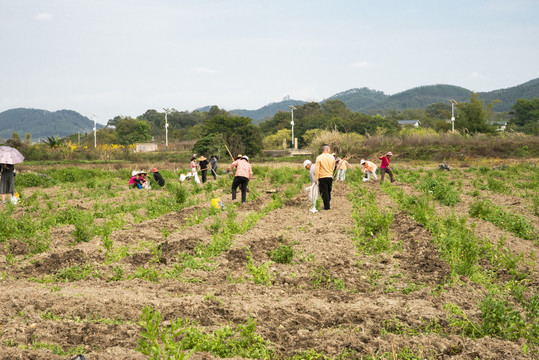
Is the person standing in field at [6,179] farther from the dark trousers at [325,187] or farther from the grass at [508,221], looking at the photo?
the grass at [508,221]

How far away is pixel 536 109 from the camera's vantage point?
237 feet

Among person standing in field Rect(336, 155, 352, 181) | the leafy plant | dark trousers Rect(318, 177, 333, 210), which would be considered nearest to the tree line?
person standing in field Rect(336, 155, 352, 181)

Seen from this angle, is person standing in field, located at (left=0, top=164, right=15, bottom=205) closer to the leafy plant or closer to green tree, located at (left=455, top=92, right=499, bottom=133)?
the leafy plant

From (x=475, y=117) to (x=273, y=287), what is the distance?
4575cm

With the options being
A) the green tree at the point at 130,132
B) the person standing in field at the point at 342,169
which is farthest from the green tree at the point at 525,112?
the green tree at the point at 130,132

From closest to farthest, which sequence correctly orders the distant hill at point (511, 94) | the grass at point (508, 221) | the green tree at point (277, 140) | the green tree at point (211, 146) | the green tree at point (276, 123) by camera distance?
the grass at point (508, 221)
the green tree at point (211, 146)
the green tree at point (277, 140)
the green tree at point (276, 123)
the distant hill at point (511, 94)

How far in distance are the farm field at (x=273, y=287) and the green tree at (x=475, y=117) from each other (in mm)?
37229

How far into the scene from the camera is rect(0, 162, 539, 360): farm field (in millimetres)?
4230

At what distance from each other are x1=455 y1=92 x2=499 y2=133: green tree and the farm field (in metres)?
37.2

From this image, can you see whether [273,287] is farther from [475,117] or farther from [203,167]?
[475,117]

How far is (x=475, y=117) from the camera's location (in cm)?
4638

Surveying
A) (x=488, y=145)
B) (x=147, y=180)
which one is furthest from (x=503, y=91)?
(x=147, y=180)

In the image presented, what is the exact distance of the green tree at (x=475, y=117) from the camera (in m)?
45.8

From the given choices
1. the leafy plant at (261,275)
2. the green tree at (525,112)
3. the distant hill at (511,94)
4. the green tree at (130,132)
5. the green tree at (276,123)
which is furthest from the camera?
the distant hill at (511,94)
